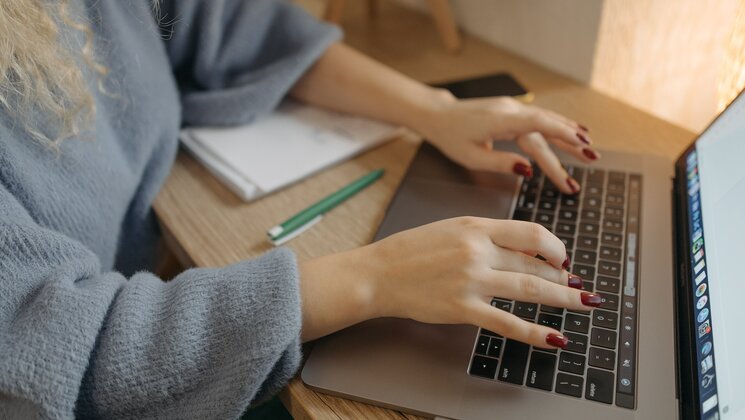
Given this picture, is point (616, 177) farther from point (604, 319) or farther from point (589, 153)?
point (604, 319)

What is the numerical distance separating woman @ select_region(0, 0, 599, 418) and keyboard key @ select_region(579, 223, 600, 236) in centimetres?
5

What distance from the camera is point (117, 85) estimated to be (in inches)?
26.2

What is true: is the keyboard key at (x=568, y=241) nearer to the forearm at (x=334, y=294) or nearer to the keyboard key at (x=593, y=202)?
the keyboard key at (x=593, y=202)

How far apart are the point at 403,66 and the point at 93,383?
686mm

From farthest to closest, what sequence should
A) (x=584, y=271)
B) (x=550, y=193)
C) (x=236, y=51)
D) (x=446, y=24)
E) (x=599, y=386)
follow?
(x=446, y=24) < (x=236, y=51) < (x=550, y=193) < (x=584, y=271) < (x=599, y=386)

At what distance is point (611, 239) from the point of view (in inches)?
23.9

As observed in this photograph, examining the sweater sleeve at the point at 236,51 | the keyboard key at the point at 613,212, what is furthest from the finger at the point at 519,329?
the sweater sleeve at the point at 236,51

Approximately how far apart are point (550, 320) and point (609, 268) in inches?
3.9

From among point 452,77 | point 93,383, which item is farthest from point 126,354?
point 452,77

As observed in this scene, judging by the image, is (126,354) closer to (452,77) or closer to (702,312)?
(702,312)

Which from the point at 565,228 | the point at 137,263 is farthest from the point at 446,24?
the point at 137,263

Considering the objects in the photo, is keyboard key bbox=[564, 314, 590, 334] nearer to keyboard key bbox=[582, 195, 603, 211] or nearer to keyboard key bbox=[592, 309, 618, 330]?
keyboard key bbox=[592, 309, 618, 330]

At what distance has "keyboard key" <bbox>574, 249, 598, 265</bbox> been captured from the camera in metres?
0.58

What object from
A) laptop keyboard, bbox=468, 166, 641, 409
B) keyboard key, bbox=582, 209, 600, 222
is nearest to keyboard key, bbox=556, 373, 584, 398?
laptop keyboard, bbox=468, 166, 641, 409
